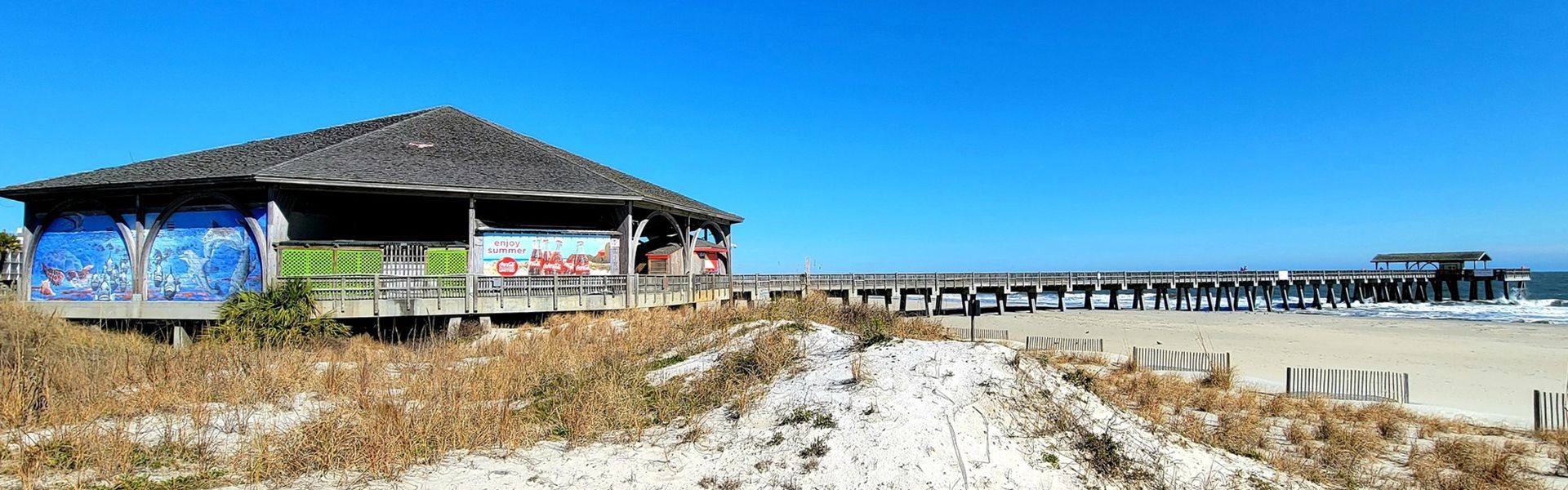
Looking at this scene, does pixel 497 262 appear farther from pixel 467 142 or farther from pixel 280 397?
pixel 280 397

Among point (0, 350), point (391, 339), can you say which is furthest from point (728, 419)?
point (391, 339)

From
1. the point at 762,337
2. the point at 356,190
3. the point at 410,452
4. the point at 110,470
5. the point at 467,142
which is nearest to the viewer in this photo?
the point at 110,470

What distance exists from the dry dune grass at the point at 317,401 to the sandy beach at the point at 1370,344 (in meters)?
15.9

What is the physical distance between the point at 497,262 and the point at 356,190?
4001mm

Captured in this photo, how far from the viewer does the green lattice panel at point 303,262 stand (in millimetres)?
17781

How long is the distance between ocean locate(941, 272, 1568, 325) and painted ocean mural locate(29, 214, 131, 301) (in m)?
41.0

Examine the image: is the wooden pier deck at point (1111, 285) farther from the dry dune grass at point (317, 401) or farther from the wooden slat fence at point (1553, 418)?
the wooden slat fence at point (1553, 418)

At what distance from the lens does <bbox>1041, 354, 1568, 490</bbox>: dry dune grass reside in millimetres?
8016

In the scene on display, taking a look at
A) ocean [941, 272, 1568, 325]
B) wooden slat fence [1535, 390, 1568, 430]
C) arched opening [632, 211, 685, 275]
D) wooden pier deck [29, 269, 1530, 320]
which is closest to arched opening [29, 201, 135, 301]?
wooden pier deck [29, 269, 1530, 320]

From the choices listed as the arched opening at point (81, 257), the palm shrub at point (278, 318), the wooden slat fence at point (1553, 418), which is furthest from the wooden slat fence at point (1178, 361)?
the arched opening at point (81, 257)

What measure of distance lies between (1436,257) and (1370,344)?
5200cm

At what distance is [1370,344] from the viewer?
2883cm

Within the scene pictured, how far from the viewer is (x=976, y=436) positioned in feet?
22.9

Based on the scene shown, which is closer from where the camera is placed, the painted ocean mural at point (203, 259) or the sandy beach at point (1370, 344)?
the painted ocean mural at point (203, 259)
